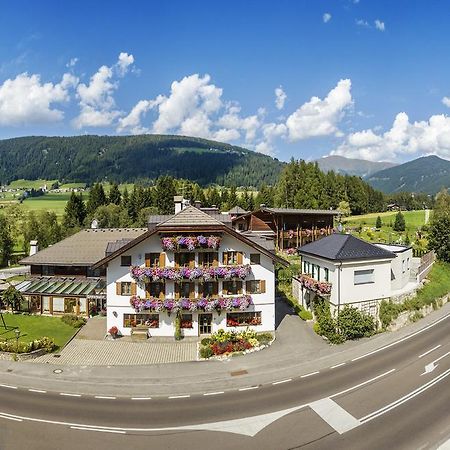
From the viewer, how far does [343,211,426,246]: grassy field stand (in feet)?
262

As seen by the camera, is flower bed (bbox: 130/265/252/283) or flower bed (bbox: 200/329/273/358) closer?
flower bed (bbox: 200/329/273/358)

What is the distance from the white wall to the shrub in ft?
16.1

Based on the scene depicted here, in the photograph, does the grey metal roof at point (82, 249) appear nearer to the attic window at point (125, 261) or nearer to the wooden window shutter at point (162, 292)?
the attic window at point (125, 261)

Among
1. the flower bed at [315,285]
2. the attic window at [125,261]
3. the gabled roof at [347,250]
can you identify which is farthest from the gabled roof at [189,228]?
the gabled roof at [347,250]

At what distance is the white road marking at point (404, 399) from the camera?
2230 cm

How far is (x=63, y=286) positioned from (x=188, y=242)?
1797 cm

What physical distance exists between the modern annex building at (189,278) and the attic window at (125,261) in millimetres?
88

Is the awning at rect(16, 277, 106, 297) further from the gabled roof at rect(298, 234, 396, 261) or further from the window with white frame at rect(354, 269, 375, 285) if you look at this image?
the window with white frame at rect(354, 269, 375, 285)

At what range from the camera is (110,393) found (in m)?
25.9

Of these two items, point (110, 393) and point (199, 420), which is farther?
point (110, 393)

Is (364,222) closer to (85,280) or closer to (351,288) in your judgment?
(351,288)

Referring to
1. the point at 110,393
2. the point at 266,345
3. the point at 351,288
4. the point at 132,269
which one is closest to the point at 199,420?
the point at 110,393

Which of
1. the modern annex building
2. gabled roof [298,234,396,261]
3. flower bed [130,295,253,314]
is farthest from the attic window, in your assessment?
gabled roof [298,234,396,261]

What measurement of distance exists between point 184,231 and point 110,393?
14.0 m
